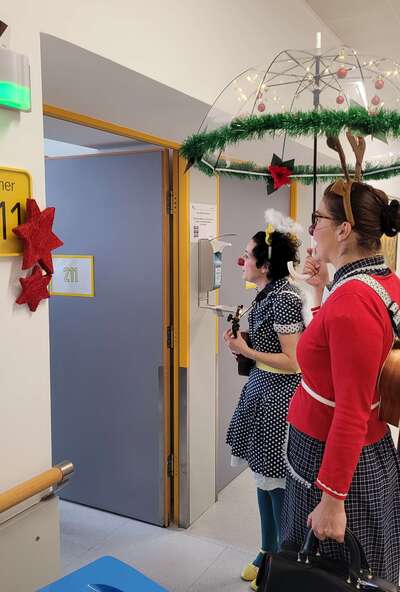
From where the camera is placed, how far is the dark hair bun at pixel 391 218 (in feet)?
4.50

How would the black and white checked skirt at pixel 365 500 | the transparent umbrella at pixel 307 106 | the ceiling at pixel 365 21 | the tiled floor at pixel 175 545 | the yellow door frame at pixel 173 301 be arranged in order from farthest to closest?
the ceiling at pixel 365 21, the yellow door frame at pixel 173 301, the tiled floor at pixel 175 545, the black and white checked skirt at pixel 365 500, the transparent umbrella at pixel 307 106

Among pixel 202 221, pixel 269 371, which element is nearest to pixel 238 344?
pixel 269 371

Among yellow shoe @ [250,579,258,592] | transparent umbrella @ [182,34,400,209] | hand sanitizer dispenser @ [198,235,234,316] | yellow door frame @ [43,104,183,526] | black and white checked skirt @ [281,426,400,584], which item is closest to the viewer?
transparent umbrella @ [182,34,400,209]

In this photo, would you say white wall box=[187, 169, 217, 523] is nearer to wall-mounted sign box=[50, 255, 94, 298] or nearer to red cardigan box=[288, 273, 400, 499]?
wall-mounted sign box=[50, 255, 94, 298]

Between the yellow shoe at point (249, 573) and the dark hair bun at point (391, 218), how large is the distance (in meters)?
1.75

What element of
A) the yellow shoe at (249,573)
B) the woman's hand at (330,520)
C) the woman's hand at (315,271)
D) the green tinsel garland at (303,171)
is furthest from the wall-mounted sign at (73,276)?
the woman's hand at (330,520)

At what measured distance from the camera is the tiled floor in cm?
238

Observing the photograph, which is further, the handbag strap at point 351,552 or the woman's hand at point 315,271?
the woman's hand at point 315,271

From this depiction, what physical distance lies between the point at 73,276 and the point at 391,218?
1888 millimetres

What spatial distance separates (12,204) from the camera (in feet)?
4.43

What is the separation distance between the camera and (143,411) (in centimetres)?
273

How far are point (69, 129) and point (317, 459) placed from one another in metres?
1.70

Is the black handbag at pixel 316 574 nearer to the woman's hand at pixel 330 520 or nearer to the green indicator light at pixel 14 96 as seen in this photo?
the woman's hand at pixel 330 520

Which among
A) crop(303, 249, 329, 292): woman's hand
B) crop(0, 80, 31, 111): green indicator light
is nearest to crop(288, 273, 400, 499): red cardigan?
crop(303, 249, 329, 292): woman's hand
